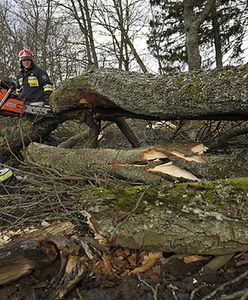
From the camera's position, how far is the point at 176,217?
1.88 meters

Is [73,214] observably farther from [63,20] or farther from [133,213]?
[63,20]

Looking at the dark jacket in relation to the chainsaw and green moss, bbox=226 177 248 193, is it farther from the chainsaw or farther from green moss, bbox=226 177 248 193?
green moss, bbox=226 177 248 193

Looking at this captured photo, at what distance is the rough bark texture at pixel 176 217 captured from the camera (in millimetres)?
1809

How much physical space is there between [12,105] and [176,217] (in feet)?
13.2

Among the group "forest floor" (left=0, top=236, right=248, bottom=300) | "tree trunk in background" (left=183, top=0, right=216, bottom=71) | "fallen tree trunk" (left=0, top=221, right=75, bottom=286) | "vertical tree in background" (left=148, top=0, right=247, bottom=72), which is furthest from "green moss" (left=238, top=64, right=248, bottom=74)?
"vertical tree in background" (left=148, top=0, right=247, bottom=72)

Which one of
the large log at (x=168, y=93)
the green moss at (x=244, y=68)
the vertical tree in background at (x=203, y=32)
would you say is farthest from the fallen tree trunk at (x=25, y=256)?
the vertical tree in background at (x=203, y=32)

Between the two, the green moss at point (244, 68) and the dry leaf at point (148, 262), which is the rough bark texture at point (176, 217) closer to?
the dry leaf at point (148, 262)

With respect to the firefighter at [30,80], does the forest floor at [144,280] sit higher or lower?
lower

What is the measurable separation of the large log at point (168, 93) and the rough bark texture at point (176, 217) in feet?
3.84

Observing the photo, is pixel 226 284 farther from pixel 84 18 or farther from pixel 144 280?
pixel 84 18

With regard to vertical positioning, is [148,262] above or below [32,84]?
below

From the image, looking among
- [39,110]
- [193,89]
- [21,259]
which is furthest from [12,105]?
[21,259]

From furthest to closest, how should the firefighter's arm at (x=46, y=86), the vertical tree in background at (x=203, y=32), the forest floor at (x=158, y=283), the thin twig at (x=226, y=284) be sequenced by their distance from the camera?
1. the vertical tree in background at (x=203, y=32)
2. the firefighter's arm at (x=46, y=86)
3. the forest floor at (x=158, y=283)
4. the thin twig at (x=226, y=284)

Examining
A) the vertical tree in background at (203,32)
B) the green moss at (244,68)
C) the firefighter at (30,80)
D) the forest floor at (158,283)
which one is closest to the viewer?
the forest floor at (158,283)
